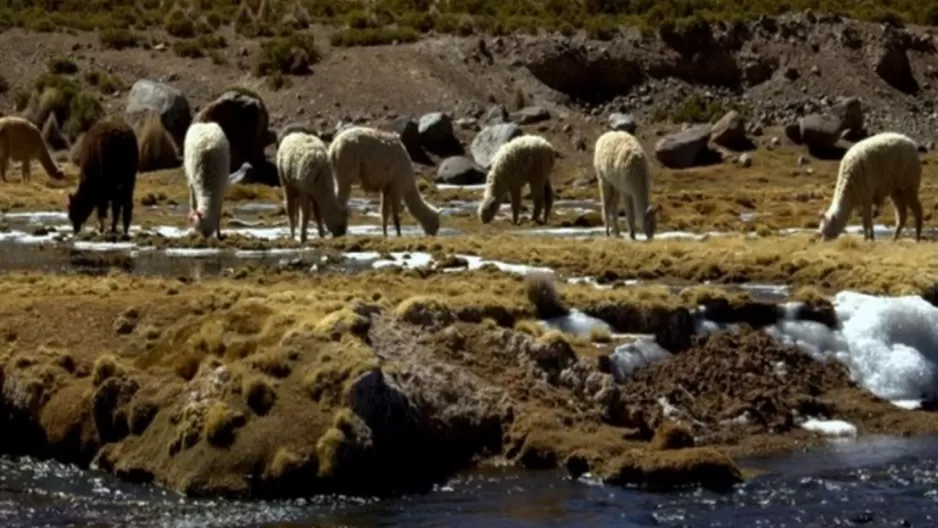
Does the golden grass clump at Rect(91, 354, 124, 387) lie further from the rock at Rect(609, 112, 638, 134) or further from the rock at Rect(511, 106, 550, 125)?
the rock at Rect(511, 106, 550, 125)

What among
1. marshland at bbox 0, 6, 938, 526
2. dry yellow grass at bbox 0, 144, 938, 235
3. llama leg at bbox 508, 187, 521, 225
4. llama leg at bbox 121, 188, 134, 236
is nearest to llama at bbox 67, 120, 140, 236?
llama leg at bbox 121, 188, 134, 236

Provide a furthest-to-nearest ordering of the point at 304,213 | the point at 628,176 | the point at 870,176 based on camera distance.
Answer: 1. the point at 304,213
2. the point at 628,176
3. the point at 870,176

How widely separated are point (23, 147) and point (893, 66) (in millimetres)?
30810

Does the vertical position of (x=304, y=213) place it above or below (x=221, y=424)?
above

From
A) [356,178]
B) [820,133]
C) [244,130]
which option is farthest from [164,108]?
[356,178]

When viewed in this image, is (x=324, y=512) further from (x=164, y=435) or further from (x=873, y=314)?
(x=873, y=314)

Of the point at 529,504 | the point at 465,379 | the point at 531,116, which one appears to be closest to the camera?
the point at 529,504

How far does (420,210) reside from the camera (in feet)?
94.2

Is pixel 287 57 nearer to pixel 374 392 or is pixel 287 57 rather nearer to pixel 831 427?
pixel 831 427

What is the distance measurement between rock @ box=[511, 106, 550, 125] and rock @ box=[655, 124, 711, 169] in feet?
15.2

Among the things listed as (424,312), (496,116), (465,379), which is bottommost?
(465,379)

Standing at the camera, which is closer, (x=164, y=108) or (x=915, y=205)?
(x=915, y=205)

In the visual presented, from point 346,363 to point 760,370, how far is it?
4.75 m

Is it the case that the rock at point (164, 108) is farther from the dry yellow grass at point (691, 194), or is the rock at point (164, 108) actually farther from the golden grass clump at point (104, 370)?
the golden grass clump at point (104, 370)
